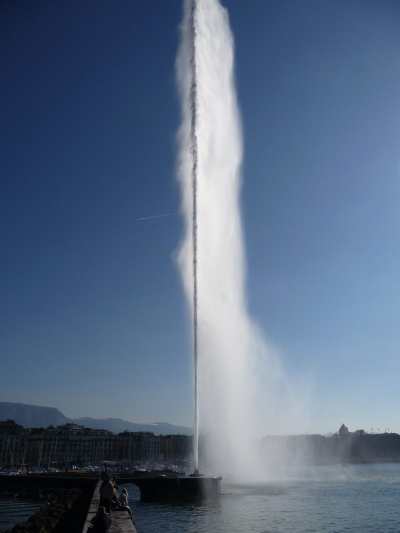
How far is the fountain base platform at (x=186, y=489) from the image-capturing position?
1821 inches

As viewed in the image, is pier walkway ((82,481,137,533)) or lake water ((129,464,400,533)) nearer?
pier walkway ((82,481,137,533))

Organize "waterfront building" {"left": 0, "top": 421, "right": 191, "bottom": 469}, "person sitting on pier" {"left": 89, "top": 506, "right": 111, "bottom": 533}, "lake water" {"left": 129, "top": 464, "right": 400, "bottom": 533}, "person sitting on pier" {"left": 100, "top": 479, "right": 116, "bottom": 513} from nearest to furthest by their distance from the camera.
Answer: "person sitting on pier" {"left": 89, "top": 506, "right": 111, "bottom": 533}
"person sitting on pier" {"left": 100, "top": 479, "right": 116, "bottom": 513}
"lake water" {"left": 129, "top": 464, "right": 400, "bottom": 533}
"waterfront building" {"left": 0, "top": 421, "right": 191, "bottom": 469}

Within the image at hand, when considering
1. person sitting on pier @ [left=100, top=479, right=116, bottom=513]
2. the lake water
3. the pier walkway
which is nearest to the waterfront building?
the lake water

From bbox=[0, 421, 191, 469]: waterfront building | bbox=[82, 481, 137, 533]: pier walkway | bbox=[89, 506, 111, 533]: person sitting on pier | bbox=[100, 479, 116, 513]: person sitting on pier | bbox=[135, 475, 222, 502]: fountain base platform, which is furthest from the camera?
bbox=[0, 421, 191, 469]: waterfront building

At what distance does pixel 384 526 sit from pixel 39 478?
5414 cm

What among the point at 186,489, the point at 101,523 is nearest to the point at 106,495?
the point at 101,523

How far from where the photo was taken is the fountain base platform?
46250 mm

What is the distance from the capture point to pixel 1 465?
153375 mm

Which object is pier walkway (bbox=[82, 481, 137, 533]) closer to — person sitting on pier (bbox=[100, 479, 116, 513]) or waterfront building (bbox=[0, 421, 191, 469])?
person sitting on pier (bbox=[100, 479, 116, 513])

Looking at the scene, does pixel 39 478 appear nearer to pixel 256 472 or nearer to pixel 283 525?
pixel 256 472

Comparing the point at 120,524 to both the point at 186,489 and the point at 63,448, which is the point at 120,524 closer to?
the point at 186,489

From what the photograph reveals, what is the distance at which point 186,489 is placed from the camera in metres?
47.2

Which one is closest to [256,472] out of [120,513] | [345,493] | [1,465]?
[345,493]

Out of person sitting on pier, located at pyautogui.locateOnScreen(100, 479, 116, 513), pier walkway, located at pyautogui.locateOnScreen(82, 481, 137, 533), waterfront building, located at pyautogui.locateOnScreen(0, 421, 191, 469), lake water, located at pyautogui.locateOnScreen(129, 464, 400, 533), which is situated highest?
waterfront building, located at pyautogui.locateOnScreen(0, 421, 191, 469)
